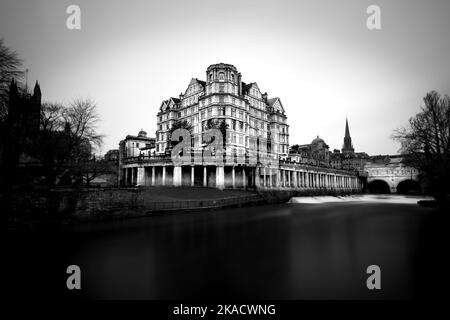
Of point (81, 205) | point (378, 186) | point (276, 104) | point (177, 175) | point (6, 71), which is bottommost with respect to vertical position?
point (378, 186)

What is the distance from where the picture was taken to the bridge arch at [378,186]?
4626 inches

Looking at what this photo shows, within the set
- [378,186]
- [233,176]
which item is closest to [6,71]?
[233,176]

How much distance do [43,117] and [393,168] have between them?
133 m

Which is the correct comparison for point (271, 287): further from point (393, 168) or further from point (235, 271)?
point (393, 168)

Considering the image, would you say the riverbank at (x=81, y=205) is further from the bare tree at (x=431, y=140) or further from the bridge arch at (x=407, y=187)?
the bridge arch at (x=407, y=187)

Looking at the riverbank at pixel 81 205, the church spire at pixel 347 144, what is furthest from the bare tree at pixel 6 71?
the church spire at pixel 347 144

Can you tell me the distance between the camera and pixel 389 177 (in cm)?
11056

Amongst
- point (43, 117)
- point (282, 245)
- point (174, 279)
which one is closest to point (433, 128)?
point (282, 245)

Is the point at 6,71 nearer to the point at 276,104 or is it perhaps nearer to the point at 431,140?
the point at 431,140

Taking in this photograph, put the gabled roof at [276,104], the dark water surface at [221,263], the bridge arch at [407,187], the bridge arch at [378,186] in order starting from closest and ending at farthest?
the dark water surface at [221,263] < the gabled roof at [276,104] < the bridge arch at [407,187] < the bridge arch at [378,186]

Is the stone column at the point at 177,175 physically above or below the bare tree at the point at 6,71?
below

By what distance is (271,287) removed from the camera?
28.2 feet

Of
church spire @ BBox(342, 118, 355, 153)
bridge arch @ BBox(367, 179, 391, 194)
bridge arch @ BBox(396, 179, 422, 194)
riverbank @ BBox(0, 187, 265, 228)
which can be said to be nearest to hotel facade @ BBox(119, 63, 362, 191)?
riverbank @ BBox(0, 187, 265, 228)

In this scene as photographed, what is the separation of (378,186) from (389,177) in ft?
47.2
